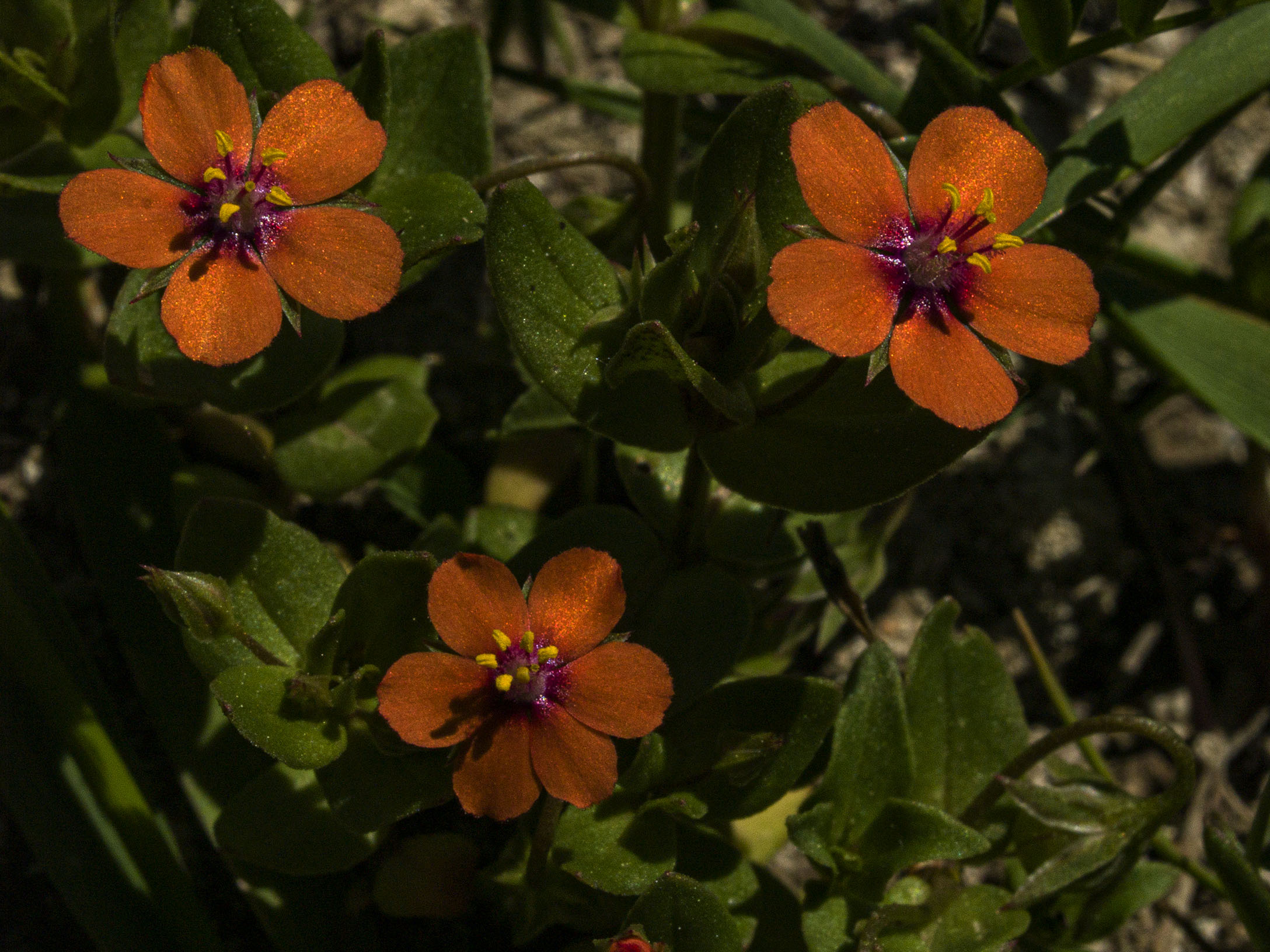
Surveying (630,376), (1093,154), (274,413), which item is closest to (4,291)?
(274,413)

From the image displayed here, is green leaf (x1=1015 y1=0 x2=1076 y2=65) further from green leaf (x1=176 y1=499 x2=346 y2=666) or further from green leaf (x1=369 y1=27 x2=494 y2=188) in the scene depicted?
green leaf (x1=176 y1=499 x2=346 y2=666)

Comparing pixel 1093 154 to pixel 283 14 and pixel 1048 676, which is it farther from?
pixel 283 14

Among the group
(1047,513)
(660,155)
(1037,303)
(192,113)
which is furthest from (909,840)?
(192,113)

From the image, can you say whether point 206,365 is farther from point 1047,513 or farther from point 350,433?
point 1047,513

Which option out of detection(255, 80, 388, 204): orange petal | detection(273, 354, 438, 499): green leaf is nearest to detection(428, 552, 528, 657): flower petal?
detection(255, 80, 388, 204): orange petal

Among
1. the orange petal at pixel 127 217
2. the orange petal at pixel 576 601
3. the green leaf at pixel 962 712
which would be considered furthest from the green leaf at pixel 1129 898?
the orange petal at pixel 127 217

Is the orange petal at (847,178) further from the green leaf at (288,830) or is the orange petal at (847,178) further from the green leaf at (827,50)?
the green leaf at (288,830)
